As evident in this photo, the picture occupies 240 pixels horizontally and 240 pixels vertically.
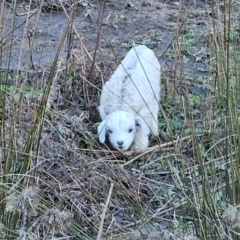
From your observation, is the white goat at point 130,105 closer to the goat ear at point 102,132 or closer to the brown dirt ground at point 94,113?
the goat ear at point 102,132

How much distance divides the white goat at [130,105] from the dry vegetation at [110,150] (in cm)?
12

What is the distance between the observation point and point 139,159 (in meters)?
4.70

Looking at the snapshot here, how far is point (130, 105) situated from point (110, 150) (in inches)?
18.8

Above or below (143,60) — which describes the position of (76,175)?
below

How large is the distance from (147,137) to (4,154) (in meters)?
2.06

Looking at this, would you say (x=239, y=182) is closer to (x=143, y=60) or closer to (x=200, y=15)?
(x=143, y=60)

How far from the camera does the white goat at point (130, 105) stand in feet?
15.8

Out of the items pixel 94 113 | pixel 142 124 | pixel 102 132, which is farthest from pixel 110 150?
pixel 94 113

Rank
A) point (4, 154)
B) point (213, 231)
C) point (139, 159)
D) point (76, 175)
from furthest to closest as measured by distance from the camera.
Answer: point (139, 159)
point (76, 175)
point (4, 154)
point (213, 231)

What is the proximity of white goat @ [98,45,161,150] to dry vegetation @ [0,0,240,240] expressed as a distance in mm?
119

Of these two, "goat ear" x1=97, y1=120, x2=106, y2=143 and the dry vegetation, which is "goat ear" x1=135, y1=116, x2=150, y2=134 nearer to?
the dry vegetation

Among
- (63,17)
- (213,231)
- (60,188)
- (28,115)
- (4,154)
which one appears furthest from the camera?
(63,17)

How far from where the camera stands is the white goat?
4824 mm

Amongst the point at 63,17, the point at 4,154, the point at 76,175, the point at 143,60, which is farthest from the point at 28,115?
the point at 63,17
